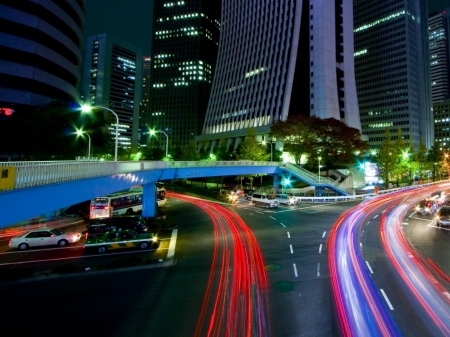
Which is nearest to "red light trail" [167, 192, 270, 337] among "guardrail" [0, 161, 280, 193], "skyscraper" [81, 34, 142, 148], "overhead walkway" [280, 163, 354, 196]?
"guardrail" [0, 161, 280, 193]

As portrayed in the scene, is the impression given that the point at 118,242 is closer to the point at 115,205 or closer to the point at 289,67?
the point at 115,205

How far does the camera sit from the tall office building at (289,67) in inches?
3201

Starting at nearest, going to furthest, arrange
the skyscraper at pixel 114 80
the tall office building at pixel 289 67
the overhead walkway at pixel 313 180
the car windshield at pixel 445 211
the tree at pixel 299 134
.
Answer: the car windshield at pixel 445 211, the overhead walkway at pixel 313 180, the tree at pixel 299 134, the tall office building at pixel 289 67, the skyscraper at pixel 114 80

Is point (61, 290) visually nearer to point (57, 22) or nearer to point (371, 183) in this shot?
point (57, 22)

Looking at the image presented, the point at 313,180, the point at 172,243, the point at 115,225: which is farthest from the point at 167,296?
the point at 313,180

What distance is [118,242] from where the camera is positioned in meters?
20.1

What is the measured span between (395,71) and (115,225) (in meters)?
160

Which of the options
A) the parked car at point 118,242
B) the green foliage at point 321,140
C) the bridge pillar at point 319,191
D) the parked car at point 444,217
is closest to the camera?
the parked car at point 118,242

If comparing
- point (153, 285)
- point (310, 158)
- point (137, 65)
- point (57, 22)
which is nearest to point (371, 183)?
point (310, 158)

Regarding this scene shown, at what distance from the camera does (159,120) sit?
163375 mm

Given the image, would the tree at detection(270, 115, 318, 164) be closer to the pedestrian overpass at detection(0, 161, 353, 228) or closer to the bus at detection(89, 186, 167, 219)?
the bus at detection(89, 186, 167, 219)

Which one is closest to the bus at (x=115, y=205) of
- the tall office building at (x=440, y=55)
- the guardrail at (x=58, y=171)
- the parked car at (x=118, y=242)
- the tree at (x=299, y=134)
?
the guardrail at (x=58, y=171)

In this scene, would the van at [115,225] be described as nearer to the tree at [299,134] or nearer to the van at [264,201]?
the van at [264,201]

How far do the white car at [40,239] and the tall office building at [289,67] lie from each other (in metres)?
61.8
